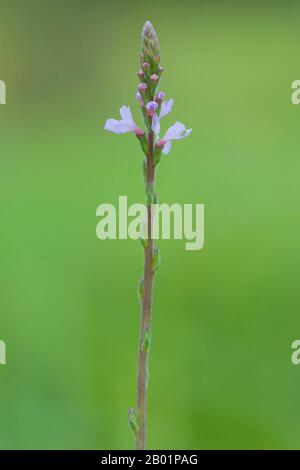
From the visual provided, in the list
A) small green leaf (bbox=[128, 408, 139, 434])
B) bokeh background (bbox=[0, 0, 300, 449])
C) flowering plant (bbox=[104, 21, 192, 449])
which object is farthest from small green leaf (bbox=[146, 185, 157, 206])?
bokeh background (bbox=[0, 0, 300, 449])

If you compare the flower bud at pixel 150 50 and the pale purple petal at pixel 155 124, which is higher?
the flower bud at pixel 150 50

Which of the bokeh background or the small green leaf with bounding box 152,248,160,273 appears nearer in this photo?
the small green leaf with bounding box 152,248,160,273

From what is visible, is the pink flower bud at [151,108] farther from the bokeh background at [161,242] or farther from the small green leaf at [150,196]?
the bokeh background at [161,242]

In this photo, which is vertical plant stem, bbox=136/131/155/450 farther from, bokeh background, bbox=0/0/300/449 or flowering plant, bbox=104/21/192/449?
bokeh background, bbox=0/0/300/449

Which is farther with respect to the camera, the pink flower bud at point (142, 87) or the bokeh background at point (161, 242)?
the bokeh background at point (161, 242)

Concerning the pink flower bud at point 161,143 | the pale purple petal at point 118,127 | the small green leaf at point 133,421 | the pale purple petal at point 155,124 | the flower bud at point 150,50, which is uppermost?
the flower bud at point 150,50

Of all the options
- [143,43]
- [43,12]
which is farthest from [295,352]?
[43,12]

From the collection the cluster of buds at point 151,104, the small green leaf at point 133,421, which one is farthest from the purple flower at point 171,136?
the small green leaf at point 133,421
